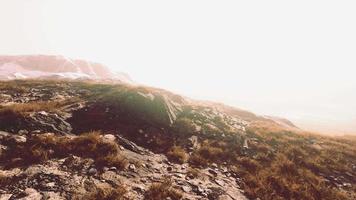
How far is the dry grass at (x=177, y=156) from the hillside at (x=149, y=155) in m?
0.04

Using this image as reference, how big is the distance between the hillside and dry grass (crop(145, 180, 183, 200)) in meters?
0.03

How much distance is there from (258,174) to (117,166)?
18.2 ft

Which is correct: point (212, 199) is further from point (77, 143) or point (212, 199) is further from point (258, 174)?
point (77, 143)

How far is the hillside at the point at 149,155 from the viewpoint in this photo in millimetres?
7219

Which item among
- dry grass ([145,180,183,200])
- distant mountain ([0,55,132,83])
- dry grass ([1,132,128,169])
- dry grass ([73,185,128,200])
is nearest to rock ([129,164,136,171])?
dry grass ([1,132,128,169])

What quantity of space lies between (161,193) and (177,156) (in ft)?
10.9

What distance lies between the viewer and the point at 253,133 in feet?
50.6

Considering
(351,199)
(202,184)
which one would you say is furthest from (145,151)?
(351,199)

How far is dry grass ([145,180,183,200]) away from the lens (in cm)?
703

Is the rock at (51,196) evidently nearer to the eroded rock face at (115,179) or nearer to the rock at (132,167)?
the eroded rock face at (115,179)

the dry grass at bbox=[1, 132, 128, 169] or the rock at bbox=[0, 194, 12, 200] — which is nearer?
the rock at bbox=[0, 194, 12, 200]

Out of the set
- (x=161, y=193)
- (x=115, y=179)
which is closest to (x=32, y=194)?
(x=115, y=179)

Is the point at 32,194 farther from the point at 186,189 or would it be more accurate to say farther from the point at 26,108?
the point at 26,108

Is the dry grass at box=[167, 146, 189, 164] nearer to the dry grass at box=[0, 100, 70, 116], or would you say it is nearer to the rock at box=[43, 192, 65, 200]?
the rock at box=[43, 192, 65, 200]
